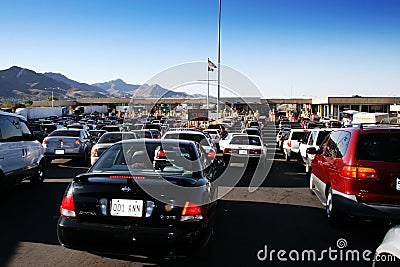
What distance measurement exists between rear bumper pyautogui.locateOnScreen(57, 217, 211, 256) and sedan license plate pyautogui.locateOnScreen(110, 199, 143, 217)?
0.15 m

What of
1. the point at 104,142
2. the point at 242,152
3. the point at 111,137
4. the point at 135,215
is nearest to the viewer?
the point at 135,215

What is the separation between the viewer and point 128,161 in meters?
6.16

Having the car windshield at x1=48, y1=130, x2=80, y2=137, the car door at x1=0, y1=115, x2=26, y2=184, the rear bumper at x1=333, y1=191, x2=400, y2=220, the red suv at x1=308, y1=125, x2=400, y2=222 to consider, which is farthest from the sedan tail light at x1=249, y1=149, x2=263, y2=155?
the rear bumper at x1=333, y1=191, x2=400, y2=220

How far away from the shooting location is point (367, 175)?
20.7 feet

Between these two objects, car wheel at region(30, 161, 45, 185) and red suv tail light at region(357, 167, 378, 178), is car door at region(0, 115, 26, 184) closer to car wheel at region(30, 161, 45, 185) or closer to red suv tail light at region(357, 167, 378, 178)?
car wheel at region(30, 161, 45, 185)

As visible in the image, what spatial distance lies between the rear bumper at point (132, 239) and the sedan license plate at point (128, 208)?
15 centimetres

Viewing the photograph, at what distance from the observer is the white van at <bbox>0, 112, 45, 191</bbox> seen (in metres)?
8.70

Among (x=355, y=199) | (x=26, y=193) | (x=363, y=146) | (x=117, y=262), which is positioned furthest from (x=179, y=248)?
(x=26, y=193)

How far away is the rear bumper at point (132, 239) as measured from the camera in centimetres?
446

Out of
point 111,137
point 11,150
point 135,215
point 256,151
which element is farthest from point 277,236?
point 111,137

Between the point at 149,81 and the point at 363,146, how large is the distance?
7.17 metres

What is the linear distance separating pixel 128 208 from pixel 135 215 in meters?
0.12

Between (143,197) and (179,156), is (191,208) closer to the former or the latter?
(143,197)

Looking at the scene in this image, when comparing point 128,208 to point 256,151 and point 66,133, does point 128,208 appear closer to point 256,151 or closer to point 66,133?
point 256,151
